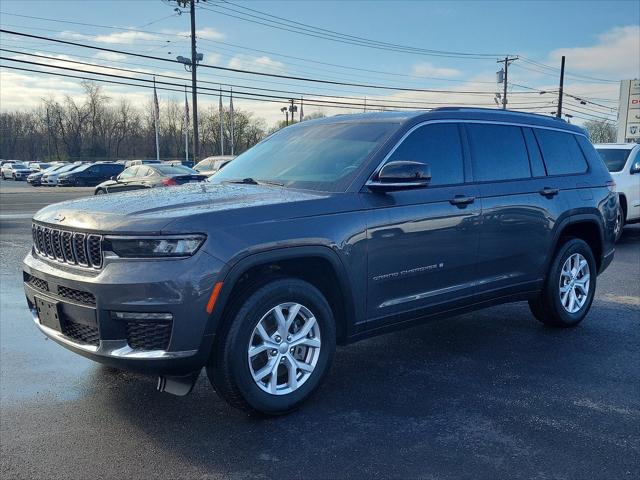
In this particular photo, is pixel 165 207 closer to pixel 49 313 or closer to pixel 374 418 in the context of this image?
pixel 49 313

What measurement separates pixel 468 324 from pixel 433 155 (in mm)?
2121

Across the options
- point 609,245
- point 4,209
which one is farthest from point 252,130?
point 609,245

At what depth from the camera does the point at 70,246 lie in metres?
3.40

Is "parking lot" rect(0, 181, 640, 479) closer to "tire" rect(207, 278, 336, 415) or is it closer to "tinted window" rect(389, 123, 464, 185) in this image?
"tire" rect(207, 278, 336, 415)

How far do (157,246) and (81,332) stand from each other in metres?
0.73

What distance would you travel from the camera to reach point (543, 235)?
5164mm

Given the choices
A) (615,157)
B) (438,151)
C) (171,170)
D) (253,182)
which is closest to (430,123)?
(438,151)

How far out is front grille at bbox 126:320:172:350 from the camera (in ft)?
10.2

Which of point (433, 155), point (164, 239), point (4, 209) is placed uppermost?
point (433, 155)

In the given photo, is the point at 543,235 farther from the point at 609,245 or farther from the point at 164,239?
the point at 164,239

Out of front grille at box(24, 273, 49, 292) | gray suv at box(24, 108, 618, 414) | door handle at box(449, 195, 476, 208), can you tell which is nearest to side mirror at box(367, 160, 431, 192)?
gray suv at box(24, 108, 618, 414)

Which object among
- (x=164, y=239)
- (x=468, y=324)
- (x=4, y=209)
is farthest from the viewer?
(x=4, y=209)

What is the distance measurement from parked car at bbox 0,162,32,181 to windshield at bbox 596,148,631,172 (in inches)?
2109

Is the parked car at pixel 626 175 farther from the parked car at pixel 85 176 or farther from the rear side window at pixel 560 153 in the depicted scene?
the parked car at pixel 85 176
